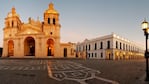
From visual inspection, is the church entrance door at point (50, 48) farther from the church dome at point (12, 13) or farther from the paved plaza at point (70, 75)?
the paved plaza at point (70, 75)

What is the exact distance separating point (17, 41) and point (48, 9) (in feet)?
43.0

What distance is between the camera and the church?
4616 centimetres

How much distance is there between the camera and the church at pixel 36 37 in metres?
46.2

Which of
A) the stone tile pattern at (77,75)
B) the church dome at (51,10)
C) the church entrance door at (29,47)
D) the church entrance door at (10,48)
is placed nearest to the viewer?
the stone tile pattern at (77,75)

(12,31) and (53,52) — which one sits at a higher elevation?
(12,31)

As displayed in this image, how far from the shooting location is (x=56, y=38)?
47.4 meters

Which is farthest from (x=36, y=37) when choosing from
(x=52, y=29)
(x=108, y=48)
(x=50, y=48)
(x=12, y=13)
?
(x=108, y=48)

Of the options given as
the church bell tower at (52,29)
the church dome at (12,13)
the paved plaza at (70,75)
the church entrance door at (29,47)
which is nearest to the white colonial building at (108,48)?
the church bell tower at (52,29)

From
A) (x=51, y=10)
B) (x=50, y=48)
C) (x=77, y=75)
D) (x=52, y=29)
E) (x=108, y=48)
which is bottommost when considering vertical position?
(x=77, y=75)

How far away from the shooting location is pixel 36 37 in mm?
46375

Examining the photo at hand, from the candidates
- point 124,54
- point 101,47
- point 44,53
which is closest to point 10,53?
point 44,53

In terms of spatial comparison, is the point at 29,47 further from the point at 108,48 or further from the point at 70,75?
the point at 70,75

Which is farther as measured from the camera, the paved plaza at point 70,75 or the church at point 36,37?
the church at point 36,37

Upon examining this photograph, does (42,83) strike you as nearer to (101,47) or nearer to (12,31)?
(12,31)
